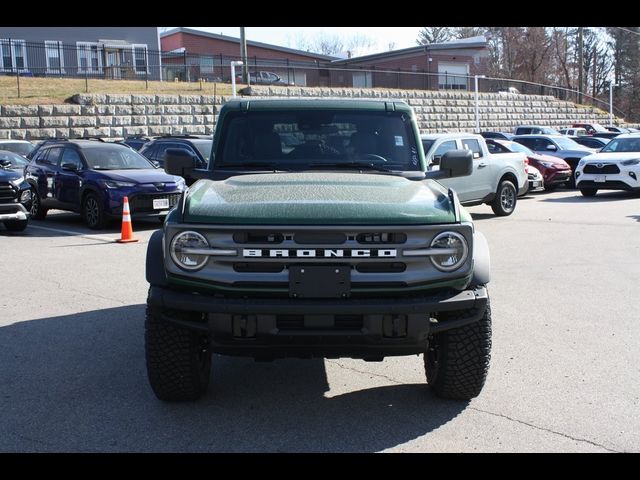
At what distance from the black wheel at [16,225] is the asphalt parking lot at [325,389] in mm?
5202

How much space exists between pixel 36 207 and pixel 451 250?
13885mm

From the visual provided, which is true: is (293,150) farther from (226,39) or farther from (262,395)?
(226,39)

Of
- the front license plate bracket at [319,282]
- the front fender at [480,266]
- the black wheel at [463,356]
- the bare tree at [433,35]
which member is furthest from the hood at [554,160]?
the bare tree at [433,35]

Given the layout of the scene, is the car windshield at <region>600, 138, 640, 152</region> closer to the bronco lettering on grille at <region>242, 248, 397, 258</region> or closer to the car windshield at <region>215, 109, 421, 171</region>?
the car windshield at <region>215, 109, 421, 171</region>

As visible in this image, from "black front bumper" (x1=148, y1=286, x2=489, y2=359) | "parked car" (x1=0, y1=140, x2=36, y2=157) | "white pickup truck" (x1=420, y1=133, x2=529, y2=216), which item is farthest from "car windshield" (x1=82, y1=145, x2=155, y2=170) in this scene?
"black front bumper" (x1=148, y1=286, x2=489, y2=359)

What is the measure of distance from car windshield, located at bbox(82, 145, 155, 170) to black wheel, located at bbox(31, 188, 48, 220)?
1.80 meters

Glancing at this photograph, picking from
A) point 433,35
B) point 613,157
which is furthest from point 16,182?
point 433,35

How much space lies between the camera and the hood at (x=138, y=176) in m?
14.5

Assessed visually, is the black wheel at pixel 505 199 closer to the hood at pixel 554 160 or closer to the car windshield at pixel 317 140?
the hood at pixel 554 160

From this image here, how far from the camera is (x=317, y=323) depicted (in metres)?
4.25

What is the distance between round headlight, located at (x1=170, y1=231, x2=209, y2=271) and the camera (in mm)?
4414

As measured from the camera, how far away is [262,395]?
514 centimetres
